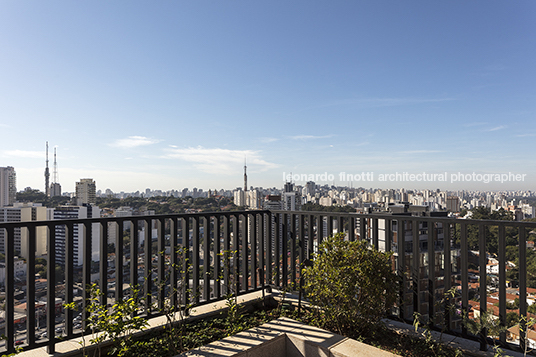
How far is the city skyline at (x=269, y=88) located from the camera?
851cm

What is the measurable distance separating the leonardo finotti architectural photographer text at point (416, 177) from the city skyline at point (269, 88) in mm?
555

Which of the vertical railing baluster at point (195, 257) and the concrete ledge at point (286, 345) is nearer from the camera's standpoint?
the concrete ledge at point (286, 345)

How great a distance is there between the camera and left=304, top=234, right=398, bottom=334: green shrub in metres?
2.19

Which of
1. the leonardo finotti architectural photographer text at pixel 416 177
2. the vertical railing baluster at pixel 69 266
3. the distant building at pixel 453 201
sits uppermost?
the leonardo finotti architectural photographer text at pixel 416 177

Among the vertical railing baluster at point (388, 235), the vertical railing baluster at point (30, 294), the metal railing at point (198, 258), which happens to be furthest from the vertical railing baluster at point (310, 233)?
the vertical railing baluster at point (30, 294)

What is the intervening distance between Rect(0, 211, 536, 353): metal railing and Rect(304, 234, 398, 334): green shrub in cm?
28

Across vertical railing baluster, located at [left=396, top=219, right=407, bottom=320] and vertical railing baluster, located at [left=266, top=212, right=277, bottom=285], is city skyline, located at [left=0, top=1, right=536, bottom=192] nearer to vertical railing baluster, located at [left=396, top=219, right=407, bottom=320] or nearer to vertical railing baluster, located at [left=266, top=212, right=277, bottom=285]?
vertical railing baluster, located at [left=266, top=212, right=277, bottom=285]

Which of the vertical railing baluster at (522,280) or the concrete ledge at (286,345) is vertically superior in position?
the vertical railing baluster at (522,280)

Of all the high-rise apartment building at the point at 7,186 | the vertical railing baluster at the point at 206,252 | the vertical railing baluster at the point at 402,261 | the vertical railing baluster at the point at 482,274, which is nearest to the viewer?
the vertical railing baluster at the point at 482,274

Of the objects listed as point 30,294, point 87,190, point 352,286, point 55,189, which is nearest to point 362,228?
point 352,286

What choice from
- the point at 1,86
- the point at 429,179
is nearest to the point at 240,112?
the point at 1,86

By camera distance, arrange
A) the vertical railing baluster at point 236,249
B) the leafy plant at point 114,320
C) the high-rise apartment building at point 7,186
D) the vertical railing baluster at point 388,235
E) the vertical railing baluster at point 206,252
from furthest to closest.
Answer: the high-rise apartment building at point 7,186 < the vertical railing baluster at point 236,249 < the vertical railing baluster at point 206,252 < the vertical railing baluster at point 388,235 < the leafy plant at point 114,320

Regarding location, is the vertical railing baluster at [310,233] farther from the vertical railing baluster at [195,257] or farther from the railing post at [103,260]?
the railing post at [103,260]

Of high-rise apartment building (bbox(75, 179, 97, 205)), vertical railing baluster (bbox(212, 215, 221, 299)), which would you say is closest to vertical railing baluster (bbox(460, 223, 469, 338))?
vertical railing baluster (bbox(212, 215, 221, 299))
